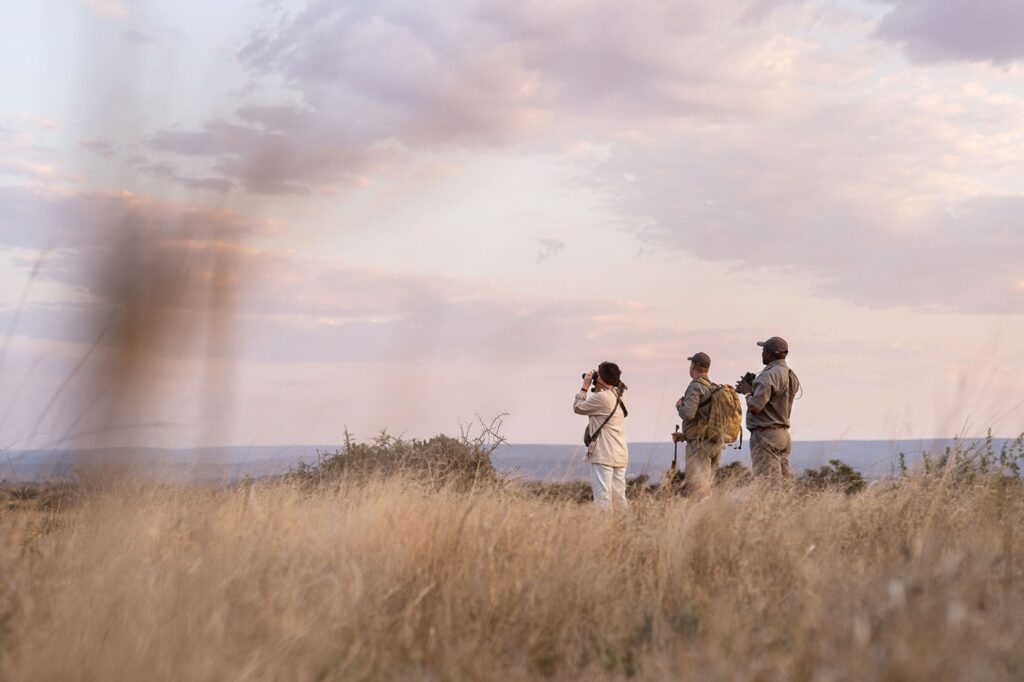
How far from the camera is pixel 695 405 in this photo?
1159cm

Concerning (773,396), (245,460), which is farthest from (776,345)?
(245,460)

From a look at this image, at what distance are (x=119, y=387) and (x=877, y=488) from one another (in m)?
7.12

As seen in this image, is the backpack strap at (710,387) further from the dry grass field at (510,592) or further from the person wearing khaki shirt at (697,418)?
the dry grass field at (510,592)

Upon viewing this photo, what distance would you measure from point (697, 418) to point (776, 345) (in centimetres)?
119

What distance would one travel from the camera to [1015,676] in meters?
4.62

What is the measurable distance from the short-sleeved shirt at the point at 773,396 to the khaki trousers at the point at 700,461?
1.68 ft

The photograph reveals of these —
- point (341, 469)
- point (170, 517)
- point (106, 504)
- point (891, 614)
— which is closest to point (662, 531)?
point (891, 614)

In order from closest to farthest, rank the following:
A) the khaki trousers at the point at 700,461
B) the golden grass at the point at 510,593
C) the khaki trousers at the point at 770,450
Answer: the golden grass at the point at 510,593, the khaki trousers at the point at 700,461, the khaki trousers at the point at 770,450

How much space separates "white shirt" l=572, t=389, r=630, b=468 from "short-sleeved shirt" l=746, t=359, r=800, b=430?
1496 millimetres

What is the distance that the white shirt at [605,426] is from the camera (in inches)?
460

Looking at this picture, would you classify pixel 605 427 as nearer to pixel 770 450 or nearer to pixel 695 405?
pixel 695 405

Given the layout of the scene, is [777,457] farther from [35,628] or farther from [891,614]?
[35,628]

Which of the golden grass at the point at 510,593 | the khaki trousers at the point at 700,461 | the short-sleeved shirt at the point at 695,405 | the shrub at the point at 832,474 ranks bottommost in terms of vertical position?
the golden grass at the point at 510,593

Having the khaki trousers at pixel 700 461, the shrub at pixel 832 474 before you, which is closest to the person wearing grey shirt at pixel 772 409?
the khaki trousers at pixel 700 461
